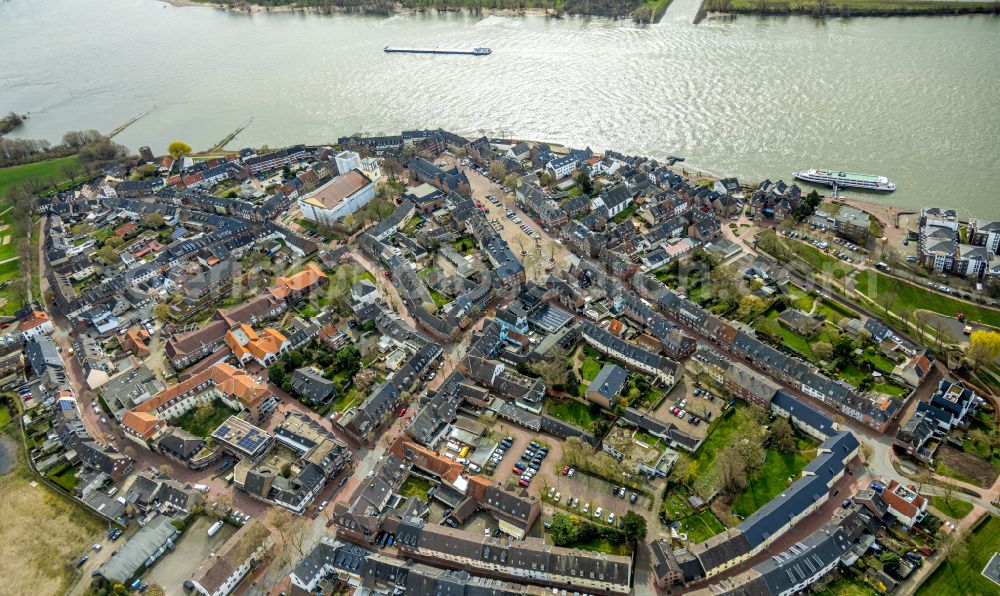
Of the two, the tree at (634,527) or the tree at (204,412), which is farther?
the tree at (204,412)

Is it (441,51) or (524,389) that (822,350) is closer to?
(524,389)

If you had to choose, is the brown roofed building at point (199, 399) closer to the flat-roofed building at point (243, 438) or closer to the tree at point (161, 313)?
the flat-roofed building at point (243, 438)

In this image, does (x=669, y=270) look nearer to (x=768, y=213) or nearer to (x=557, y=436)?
(x=768, y=213)

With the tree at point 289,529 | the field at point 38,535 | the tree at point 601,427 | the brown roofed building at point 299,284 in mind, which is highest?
the brown roofed building at point 299,284

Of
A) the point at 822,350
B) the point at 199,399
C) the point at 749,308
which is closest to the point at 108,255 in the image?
the point at 199,399

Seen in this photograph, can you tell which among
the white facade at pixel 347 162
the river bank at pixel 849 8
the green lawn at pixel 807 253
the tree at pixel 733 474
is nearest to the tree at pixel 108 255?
the white facade at pixel 347 162

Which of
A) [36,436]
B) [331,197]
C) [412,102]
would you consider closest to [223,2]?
[412,102]
